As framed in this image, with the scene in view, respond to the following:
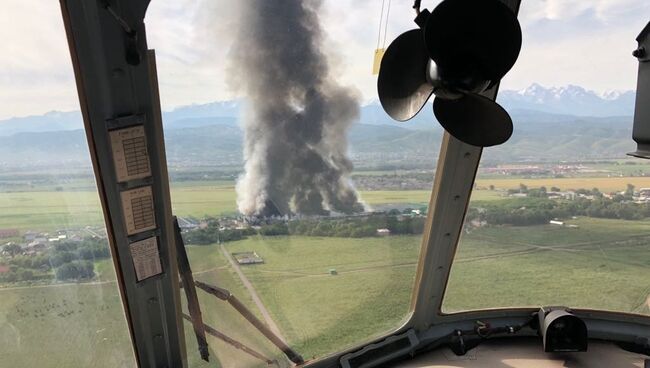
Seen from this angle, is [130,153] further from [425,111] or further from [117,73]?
[425,111]

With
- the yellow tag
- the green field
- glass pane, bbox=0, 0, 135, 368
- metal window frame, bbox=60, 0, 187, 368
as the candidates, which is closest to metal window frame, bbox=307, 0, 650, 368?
the yellow tag

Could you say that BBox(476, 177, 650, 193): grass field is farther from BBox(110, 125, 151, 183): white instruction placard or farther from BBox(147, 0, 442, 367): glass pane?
BBox(110, 125, 151, 183): white instruction placard

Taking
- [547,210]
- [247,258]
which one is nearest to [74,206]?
[247,258]

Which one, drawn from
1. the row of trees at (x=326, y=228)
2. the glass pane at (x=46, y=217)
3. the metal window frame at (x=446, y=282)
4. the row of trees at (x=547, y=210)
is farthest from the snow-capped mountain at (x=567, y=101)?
the glass pane at (x=46, y=217)

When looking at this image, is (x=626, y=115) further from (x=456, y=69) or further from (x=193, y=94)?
(x=193, y=94)

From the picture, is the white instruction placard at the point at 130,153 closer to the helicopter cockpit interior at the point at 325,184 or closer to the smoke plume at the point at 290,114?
the helicopter cockpit interior at the point at 325,184

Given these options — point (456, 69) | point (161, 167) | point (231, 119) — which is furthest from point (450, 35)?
point (161, 167)

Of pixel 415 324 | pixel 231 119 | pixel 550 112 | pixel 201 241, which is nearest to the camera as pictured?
pixel 231 119
